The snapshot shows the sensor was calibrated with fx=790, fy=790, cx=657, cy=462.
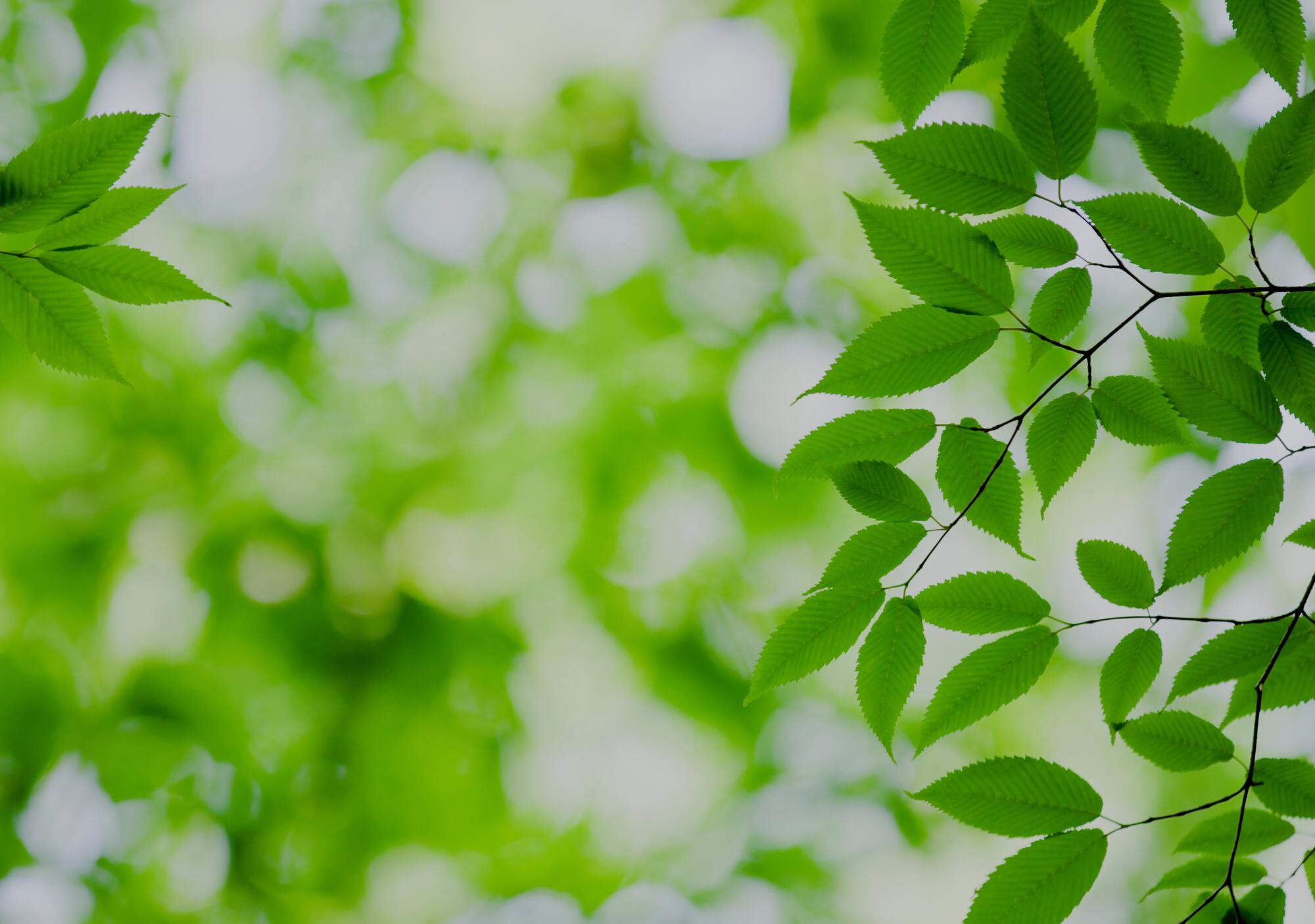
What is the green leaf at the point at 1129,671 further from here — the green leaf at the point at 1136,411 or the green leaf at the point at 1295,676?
the green leaf at the point at 1136,411

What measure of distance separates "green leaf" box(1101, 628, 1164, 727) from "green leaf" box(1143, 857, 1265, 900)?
0.83ft

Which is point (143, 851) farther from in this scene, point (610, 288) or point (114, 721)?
point (610, 288)

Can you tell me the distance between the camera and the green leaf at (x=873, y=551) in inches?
43.3

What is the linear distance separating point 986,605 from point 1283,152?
66 centimetres

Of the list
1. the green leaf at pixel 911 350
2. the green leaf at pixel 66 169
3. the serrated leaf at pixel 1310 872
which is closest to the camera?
the green leaf at pixel 66 169

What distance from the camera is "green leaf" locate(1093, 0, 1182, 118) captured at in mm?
1014

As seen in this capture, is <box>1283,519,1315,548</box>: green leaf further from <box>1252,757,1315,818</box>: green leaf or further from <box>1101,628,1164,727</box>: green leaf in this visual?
<box>1252,757,1315,818</box>: green leaf

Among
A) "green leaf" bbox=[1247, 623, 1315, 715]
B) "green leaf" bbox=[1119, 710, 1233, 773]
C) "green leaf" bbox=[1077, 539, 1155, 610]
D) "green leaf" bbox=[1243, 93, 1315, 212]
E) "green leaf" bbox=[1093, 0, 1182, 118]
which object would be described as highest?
"green leaf" bbox=[1093, 0, 1182, 118]

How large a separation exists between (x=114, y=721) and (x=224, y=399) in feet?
6.10

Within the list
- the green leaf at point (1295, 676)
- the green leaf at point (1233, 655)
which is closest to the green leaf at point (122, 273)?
the green leaf at point (1233, 655)

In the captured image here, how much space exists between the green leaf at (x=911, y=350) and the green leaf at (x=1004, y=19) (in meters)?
0.35

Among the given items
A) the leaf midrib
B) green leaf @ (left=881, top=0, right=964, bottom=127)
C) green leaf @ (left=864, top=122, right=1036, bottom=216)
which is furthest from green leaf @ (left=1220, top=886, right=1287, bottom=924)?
green leaf @ (left=881, top=0, right=964, bottom=127)

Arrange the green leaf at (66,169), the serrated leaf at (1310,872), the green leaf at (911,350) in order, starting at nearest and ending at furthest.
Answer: the green leaf at (66,169), the green leaf at (911,350), the serrated leaf at (1310,872)

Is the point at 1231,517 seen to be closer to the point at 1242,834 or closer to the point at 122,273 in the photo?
the point at 1242,834
